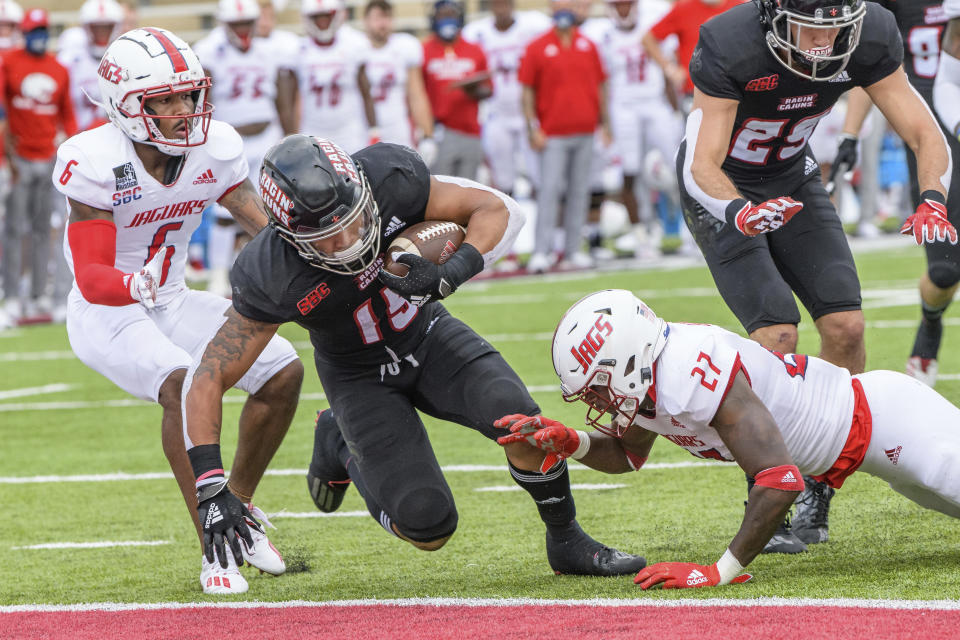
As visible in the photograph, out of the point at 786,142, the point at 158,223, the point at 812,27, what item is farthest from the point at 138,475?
the point at 812,27

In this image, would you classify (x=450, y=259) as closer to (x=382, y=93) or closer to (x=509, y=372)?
(x=509, y=372)

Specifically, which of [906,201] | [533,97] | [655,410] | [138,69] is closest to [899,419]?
[655,410]

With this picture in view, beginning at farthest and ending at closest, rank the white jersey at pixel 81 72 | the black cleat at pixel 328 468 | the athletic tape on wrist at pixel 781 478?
the white jersey at pixel 81 72 → the black cleat at pixel 328 468 → the athletic tape on wrist at pixel 781 478

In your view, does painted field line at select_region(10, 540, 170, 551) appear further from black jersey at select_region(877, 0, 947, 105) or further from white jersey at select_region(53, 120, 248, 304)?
black jersey at select_region(877, 0, 947, 105)

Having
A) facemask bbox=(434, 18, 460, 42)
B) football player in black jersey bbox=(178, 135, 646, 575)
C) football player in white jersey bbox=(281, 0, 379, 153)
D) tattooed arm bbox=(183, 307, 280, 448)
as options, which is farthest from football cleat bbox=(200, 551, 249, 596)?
facemask bbox=(434, 18, 460, 42)

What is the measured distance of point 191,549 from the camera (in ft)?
16.4

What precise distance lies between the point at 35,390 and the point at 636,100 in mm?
6883

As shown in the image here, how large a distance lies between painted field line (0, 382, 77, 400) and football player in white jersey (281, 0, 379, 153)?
13.1 feet

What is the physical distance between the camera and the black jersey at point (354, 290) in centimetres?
424

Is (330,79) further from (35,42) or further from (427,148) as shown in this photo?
(35,42)

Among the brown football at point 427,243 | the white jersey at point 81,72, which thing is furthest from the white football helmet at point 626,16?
the brown football at point 427,243

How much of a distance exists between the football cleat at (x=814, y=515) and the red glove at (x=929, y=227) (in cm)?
84

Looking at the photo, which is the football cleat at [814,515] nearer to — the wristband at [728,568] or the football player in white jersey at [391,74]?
the wristband at [728,568]

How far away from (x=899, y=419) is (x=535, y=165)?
10184 millimetres
